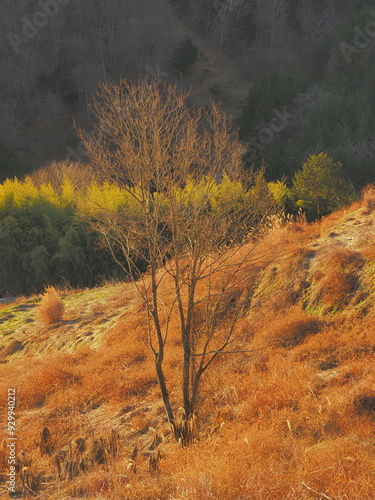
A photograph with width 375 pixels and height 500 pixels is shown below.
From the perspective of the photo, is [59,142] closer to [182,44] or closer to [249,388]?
[182,44]

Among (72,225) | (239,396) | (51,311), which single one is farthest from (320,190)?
(239,396)

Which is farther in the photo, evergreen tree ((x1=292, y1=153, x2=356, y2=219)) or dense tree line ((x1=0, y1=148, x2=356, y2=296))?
dense tree line ((x1=0, y1=148, x2=356, y2=296))

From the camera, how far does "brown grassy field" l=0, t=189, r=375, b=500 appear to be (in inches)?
139

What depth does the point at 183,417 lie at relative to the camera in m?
4.87

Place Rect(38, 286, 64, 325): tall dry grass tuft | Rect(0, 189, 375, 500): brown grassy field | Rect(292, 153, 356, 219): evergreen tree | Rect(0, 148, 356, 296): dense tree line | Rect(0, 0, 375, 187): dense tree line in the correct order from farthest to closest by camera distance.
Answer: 1. Rect(0, 0, 375, 187): dense tree line
2. Rect(0, 148, 356, 296): dense tree line
3. Rect(292, 153, 356, 219): evergreen tree
4. Rect(38, 286, 64, 325): tall dry grass tuft
5. Rect(0, 189, 375, 500): brown grassy field

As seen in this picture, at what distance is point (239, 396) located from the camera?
5406 mm

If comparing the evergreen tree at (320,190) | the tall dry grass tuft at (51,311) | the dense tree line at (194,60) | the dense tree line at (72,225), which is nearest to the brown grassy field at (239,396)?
the tall dry grass tuft at (51,311)

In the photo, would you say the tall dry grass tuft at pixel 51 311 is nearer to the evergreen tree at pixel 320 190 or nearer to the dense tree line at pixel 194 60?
the evergreen tree at pixel 320 190

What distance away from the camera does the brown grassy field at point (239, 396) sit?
354 cm

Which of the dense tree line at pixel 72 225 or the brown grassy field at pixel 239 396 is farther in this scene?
the dense tree line at pixel 72 225

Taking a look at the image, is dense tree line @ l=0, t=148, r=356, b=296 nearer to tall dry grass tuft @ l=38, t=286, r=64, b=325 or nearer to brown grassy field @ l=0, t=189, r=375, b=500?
tall dry grass tuft @ l=38, t=286, r=64, b=325

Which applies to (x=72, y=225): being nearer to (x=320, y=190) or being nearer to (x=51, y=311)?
(x=51, y=311)

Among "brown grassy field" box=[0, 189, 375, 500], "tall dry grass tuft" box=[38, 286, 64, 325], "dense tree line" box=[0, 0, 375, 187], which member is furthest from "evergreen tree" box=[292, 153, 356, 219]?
"dense tree line" box=[0, 0, 375, 187]

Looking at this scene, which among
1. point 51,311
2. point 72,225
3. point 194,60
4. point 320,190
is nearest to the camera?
point 51,311
